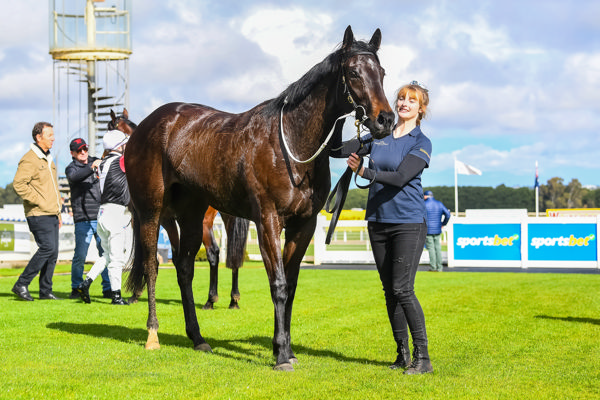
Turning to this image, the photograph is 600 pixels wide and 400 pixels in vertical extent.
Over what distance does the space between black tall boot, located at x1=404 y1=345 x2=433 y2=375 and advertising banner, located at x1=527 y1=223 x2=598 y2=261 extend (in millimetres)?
12527

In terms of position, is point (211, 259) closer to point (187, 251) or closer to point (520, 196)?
point (187, 251)

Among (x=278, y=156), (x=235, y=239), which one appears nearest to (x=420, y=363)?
(x=278, y=156)

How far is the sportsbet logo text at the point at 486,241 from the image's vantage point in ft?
53.9

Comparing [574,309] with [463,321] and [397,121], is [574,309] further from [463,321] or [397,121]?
[397,121]

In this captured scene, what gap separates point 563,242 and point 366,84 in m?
13.1

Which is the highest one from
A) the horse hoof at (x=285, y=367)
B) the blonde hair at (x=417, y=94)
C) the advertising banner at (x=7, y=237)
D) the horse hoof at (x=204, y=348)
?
the blonde hair at (x=417, y=94)

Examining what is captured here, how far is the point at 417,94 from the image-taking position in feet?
14.9

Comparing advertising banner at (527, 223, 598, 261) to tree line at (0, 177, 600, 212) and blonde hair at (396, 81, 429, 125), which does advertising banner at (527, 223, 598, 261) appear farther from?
tree line at (0, 177, 600, 212)

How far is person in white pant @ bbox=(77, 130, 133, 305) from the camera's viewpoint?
841 cm

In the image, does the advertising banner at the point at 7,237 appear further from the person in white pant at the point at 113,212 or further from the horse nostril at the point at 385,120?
the horse nostril at the point at 385,120

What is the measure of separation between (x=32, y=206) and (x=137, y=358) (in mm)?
4687

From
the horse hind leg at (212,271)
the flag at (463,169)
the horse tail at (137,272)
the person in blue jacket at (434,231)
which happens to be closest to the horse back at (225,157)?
the horse tail at (137,272)

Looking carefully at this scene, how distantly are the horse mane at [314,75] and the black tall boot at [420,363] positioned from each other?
1947 millimetres

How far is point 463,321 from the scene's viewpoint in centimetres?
711
